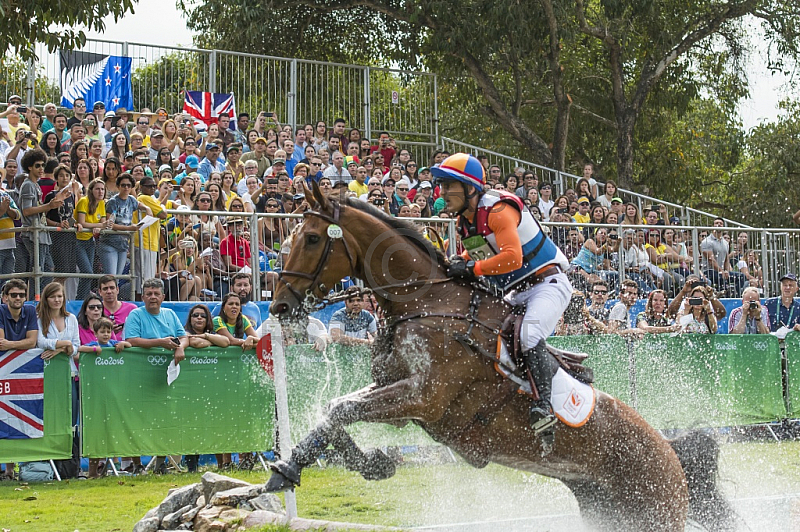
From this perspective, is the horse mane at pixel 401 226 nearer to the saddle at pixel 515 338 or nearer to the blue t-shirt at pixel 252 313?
the saddle at pixel 515 338

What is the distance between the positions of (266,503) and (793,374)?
9.92 m

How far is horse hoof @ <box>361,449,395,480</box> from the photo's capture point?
6.88 metres

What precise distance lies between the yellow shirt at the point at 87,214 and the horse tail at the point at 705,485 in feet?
26.1

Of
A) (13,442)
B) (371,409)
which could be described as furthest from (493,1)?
(371,409)

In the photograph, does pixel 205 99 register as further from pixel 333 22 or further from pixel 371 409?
pixel 371 409

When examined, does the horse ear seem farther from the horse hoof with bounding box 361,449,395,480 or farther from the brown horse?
the horse hoof with bounding box 361,449,395,480

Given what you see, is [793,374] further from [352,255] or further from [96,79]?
[96,79]

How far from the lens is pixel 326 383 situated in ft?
37.1

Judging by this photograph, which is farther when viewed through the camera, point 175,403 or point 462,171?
point 175,403

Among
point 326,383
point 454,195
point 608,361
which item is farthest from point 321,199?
point 608,361

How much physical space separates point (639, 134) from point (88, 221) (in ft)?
70.7

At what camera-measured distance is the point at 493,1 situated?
23906mm

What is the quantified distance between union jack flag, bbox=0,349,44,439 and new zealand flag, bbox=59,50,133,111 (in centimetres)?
867

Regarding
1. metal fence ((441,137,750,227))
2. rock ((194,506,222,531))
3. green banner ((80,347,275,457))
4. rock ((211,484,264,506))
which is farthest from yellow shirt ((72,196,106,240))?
metal fence ((441,137,750,227))
